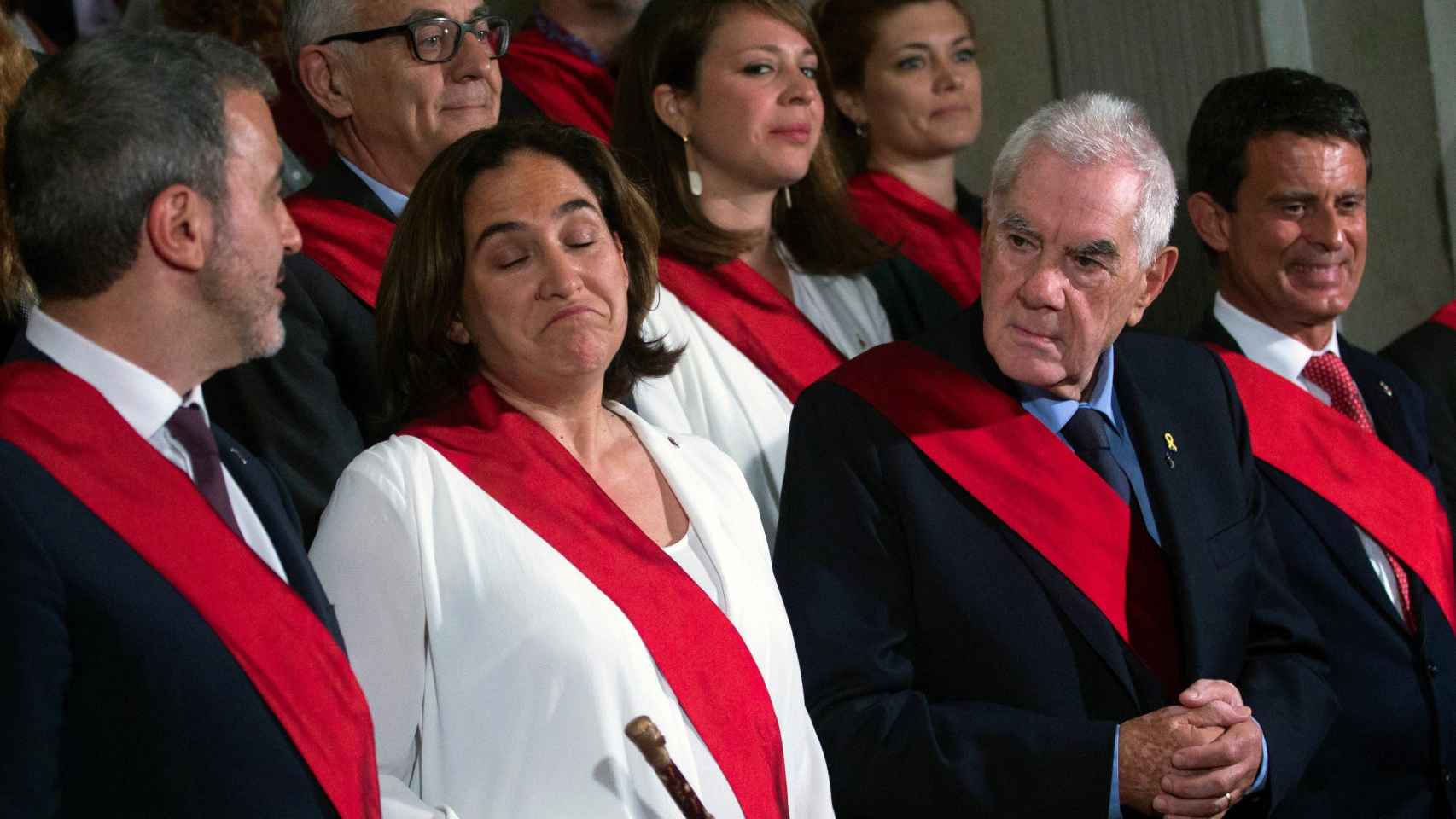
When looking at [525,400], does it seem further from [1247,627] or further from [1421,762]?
[1421,762]

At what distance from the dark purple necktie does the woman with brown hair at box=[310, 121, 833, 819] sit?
330mm

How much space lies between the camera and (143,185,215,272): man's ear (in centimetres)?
170

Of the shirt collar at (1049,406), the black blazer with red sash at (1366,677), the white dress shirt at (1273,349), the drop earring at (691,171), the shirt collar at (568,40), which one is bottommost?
the black blazer with red sash at (1366,677)

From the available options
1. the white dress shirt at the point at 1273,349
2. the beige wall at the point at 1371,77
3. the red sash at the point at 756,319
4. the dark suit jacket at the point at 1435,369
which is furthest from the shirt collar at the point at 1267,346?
the beige wall at the point at 1371,77

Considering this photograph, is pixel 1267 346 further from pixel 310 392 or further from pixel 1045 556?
pixel 310 392

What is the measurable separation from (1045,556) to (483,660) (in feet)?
2.72

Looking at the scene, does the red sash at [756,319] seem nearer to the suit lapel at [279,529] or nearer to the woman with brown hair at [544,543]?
the woman with brown hair at [544,543]

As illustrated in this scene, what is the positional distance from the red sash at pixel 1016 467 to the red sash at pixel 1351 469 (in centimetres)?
63

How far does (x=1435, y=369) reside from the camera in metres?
3.73

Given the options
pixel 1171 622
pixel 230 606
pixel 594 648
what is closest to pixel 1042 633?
pixel 1171 622

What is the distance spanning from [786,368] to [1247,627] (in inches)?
34.5

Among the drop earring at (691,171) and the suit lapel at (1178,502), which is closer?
the suit lapel at (1178,502)

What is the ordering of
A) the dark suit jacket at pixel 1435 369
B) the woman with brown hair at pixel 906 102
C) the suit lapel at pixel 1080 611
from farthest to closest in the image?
the woman with brown hair at pixel 906 102, the dark suit jacket at pixel 1435 369, the suit lapel at pixel 1080 611

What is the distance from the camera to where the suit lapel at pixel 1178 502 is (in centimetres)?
258
